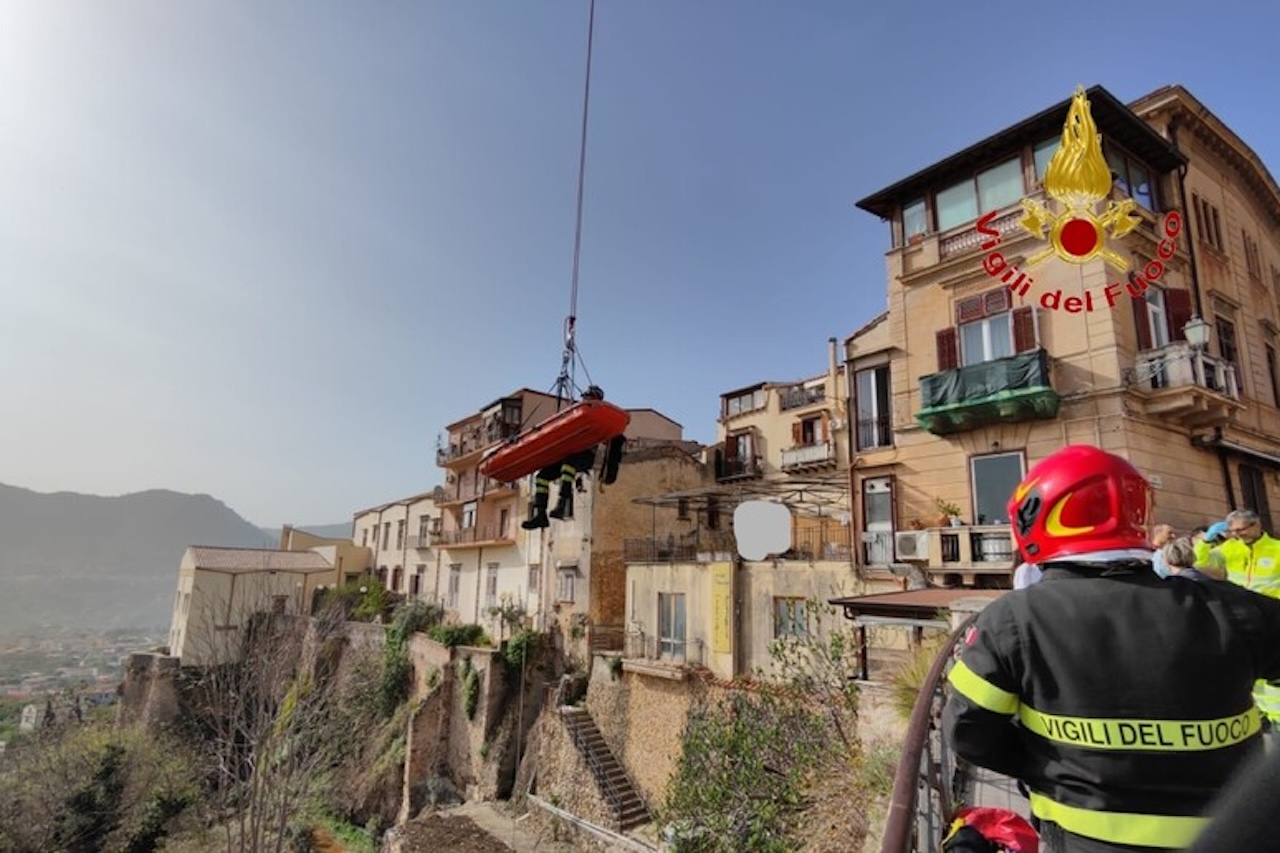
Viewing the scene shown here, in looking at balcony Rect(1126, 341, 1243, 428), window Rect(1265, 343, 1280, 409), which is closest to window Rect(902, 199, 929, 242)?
balcony Rect(1126, 341, 1243, 428)

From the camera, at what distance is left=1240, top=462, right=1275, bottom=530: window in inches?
547

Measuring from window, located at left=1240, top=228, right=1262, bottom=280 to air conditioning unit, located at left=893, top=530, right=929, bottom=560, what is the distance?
36.9 feet

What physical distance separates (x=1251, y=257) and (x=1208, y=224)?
9.34ft

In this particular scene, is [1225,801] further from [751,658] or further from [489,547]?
[489,547]

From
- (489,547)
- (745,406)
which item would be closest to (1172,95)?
(745,406)

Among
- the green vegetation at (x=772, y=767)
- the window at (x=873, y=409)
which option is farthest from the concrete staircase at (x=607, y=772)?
the window at (x=873, y=409)

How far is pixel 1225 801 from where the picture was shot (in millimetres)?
848

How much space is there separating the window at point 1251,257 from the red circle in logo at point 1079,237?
680cm

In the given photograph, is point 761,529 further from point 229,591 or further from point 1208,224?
point 229,591

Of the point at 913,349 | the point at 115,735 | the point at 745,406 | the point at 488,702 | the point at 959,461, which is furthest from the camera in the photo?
the point at 745,406

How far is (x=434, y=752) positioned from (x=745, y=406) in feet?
57.4

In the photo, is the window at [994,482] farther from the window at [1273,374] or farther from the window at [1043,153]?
the window at [1273,374]

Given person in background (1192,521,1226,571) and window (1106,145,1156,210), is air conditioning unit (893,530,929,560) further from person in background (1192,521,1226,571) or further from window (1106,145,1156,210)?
window (1106,145,1156,210)

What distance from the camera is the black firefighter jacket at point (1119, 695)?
1757mm
